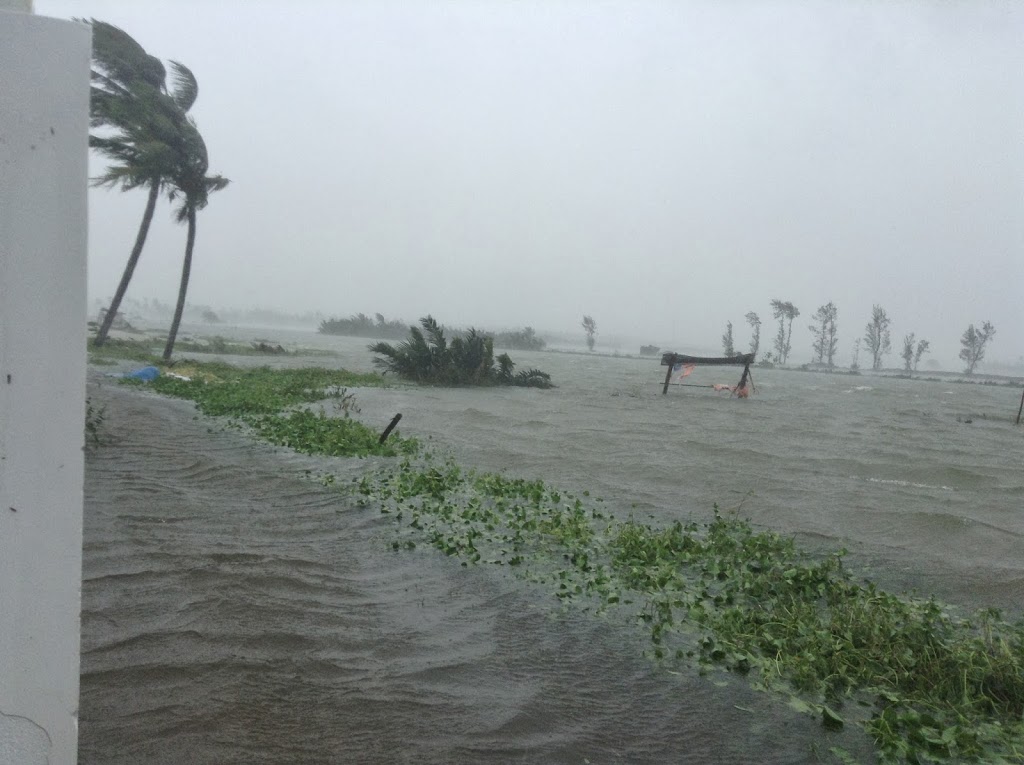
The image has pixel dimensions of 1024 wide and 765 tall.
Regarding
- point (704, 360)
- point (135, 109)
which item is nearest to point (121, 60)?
point (135, 109)

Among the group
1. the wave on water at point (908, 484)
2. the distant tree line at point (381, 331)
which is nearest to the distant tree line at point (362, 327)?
the distant tree line at point (381, 331)

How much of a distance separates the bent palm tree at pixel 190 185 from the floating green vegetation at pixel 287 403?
11.0 feet

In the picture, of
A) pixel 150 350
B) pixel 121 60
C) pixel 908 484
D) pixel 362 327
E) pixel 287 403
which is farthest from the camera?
pixel 362 327

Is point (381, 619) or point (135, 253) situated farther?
point (135, 253)

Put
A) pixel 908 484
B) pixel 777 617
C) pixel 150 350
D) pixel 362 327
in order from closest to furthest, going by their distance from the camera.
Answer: pixel 777 617 → pixel 908 484 → pixel 150 350 → pixel 362 327

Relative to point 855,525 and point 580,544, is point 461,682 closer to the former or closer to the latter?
point 580,544

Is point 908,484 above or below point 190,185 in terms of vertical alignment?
below

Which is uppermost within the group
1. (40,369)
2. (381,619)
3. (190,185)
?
(190,185)

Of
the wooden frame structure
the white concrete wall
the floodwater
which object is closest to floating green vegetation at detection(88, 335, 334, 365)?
the floodwater

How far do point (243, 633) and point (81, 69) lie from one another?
3.05 meters

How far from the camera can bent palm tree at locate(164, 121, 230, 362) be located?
22.3 meters

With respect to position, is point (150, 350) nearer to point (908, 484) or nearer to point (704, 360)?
point (704, 360)

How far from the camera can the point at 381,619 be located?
432 centimetres

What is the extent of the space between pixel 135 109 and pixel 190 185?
9.34ft
